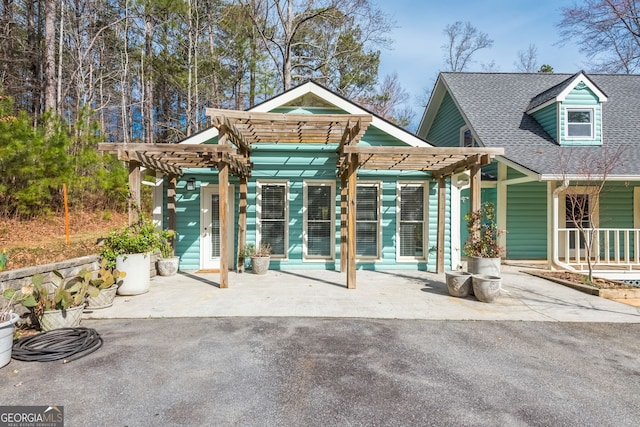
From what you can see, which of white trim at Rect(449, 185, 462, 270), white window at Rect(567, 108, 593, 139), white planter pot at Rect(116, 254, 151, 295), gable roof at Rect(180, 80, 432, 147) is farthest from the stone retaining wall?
white window at Rect(567, 108, 593, 139)

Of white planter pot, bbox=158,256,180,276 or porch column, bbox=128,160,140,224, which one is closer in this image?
porch column, bbox=128,160,140,224

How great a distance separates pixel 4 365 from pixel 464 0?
52.9 ft

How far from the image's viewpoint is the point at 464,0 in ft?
41.0

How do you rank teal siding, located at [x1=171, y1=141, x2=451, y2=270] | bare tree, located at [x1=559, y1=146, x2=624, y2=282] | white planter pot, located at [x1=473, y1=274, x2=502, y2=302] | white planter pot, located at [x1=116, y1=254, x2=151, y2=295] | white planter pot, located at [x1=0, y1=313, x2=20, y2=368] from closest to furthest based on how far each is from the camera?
white planter pot, located at [x1=0, y1=313, x2=20, y2=368] < white planter pot, located at [x1=473, y1=274, x2=502, y2=302] < white planter pot, located at [x1=116, y1=254, x2=151, y2=295] < bare tree, located at [x1=559, y1=146, x2=624, y2=282] < teal siding, located at [x1=171, y1=141, x2=451, y2=270]

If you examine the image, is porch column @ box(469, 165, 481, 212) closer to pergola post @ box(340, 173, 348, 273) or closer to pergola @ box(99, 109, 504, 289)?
pergola @ box(99, 109, 504, 289)

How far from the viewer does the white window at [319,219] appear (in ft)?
26.2

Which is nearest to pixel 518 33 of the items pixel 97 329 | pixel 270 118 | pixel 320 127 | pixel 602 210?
pixel 602 210

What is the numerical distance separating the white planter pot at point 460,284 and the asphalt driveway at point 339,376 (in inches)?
53.1

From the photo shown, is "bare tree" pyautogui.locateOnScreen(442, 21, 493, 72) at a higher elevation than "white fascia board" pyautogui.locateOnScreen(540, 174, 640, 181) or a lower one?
higher

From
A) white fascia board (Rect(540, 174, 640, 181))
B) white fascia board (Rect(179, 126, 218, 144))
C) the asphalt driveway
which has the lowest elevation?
the asphalt driveway

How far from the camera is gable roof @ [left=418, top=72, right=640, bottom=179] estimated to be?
Answer: 855 cm

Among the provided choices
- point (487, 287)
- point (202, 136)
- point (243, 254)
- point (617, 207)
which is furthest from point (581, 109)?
point (202, 136)

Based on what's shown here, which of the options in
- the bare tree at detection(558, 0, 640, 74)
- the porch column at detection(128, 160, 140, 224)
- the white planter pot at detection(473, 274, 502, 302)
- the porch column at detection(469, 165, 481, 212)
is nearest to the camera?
the white planter pot at detection(473, 274, 502, 302)

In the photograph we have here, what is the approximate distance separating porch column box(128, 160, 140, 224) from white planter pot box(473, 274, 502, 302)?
20.8 ft
